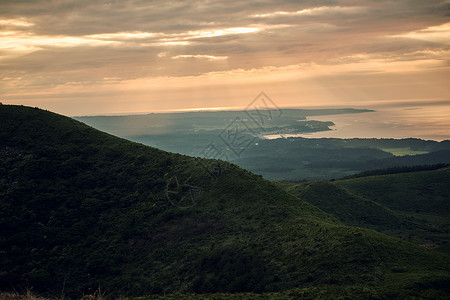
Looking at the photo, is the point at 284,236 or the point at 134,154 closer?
the point at 284,236

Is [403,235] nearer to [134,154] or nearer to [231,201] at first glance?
[231,201]

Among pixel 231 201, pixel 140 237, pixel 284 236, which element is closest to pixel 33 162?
pixel 140 237

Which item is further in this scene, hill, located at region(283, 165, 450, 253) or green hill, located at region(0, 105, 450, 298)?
hill, located at region(283, 165, 450, 253)

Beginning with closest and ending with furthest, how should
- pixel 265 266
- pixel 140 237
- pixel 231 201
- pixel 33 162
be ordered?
pixel 265 266, pixel 140 237, pixel 231 201, pixel 33 162

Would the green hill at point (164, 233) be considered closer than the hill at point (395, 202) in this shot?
Yes

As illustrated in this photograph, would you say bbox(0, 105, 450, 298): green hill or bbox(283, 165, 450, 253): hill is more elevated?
bbox(0, 105, 450, 298): green hill
